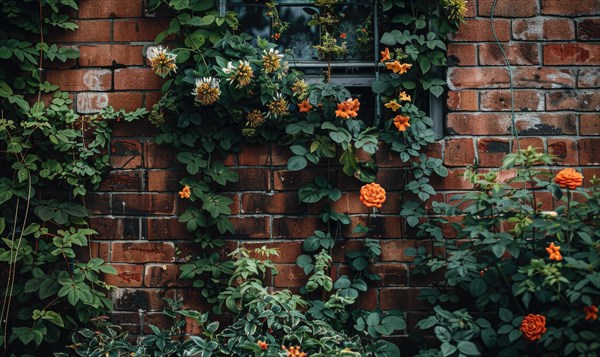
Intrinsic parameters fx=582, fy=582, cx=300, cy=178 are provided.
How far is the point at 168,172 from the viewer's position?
243 cm

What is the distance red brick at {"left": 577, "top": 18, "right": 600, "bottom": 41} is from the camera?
2.36 metres

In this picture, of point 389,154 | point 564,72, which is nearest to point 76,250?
point 389,154

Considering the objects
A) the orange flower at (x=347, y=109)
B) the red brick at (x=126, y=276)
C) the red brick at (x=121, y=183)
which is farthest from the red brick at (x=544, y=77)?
the red brick at (x=126, y=276)

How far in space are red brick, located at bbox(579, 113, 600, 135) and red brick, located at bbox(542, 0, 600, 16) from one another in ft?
1.37

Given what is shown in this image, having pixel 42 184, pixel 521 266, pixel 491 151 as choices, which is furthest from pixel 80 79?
pixel 521 266

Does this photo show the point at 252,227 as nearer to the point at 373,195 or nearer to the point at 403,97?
the point at 373,195

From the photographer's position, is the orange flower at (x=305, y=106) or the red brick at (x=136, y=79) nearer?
the orange flower at (x=305, y=106)

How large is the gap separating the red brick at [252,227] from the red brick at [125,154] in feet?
1.55

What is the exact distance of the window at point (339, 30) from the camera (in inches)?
98.7

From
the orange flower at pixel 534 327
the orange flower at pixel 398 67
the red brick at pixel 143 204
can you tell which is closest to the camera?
the orange flower at pixel 534 327

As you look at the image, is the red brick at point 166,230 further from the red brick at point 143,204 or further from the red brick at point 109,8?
the red brick at point 109,8

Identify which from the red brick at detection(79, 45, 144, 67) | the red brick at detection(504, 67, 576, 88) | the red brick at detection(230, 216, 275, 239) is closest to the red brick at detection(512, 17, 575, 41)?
the red brick at detection(504, 67, 576, 88)

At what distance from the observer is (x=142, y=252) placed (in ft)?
7.95

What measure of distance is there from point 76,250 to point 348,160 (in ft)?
3.90
